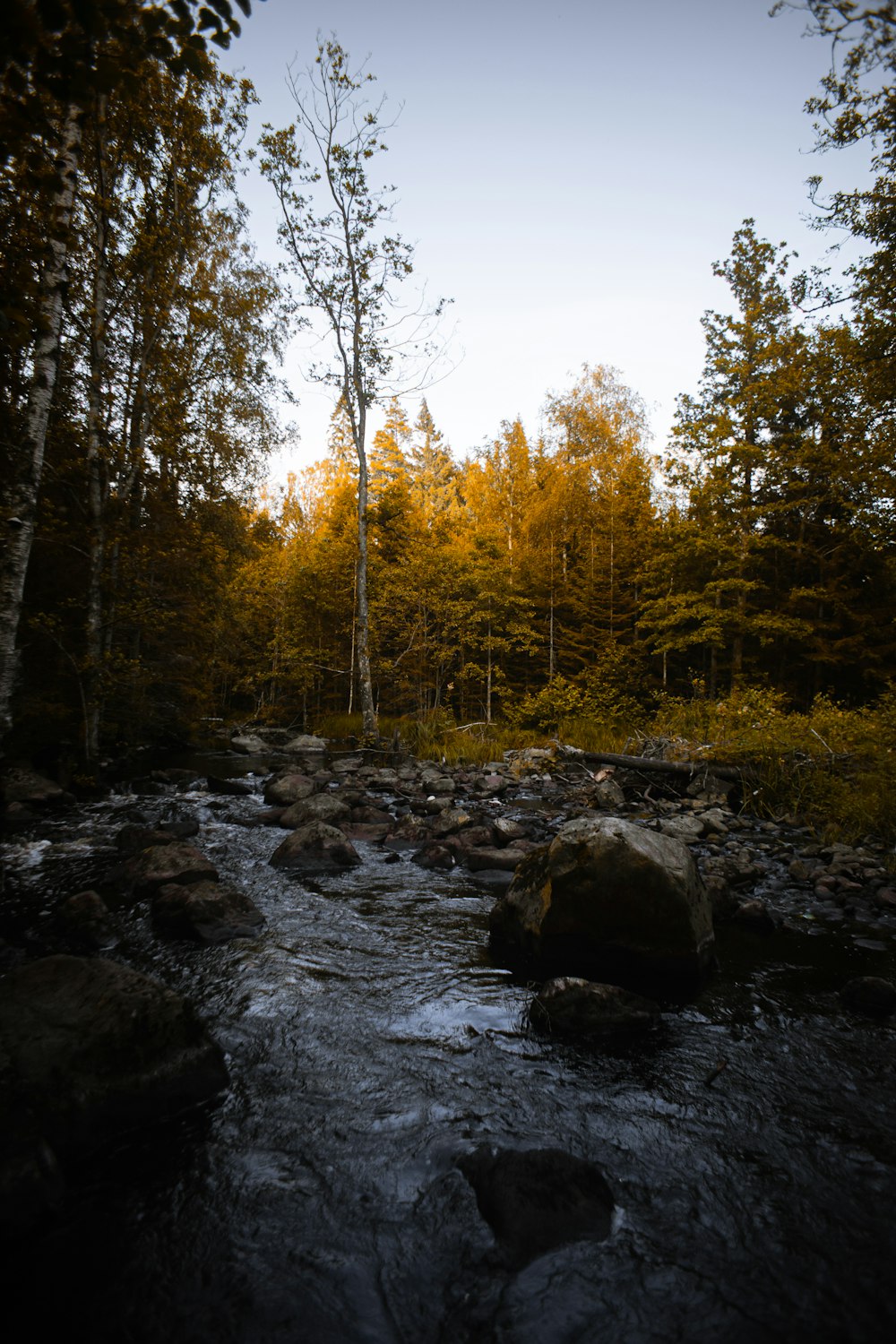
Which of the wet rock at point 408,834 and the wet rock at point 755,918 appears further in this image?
the wet rock at point 408,834

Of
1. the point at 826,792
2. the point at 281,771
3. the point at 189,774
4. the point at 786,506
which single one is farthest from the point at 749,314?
the point at 189,774

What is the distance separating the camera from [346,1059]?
2.77m

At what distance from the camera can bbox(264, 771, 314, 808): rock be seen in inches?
346

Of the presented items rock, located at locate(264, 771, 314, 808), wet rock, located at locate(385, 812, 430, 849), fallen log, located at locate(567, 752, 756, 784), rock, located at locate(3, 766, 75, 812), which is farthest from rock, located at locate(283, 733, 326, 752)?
wet rock, located at locate(385, 812, 430, 849)

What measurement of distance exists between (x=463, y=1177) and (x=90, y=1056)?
155cm

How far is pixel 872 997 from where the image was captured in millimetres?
3230

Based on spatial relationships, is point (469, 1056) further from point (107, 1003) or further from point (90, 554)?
point (90, 554)

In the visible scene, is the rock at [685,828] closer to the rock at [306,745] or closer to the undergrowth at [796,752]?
the undergrowth at [796,752]

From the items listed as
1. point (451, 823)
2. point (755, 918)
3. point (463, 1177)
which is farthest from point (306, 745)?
point (463, 1177)

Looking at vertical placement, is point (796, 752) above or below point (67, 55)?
below

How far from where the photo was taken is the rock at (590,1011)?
3018 millimetres

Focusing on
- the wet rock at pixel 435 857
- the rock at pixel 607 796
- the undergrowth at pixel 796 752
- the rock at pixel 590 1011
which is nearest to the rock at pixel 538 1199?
the rock at pixel 590 1011

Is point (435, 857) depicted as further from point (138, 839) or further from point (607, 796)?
point (607, 796)

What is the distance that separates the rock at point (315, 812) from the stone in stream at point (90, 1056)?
4824 mm
